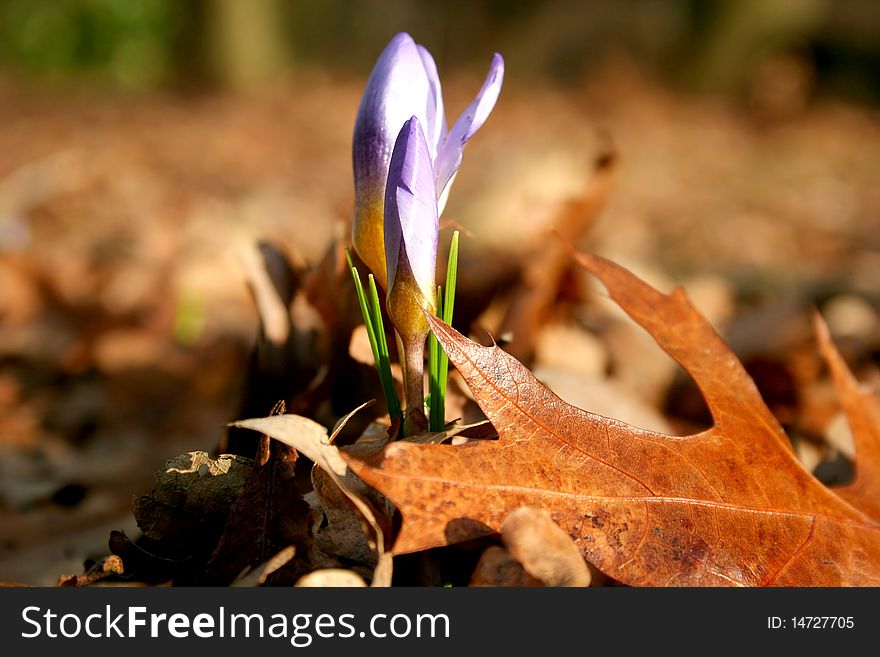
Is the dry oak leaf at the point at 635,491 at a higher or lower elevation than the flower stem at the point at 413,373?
lower

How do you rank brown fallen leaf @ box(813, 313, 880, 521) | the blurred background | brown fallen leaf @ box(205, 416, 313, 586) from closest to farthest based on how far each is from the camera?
brown fallen leaf @ box(205, 416, 313, 586)
brown fallen leaf @ box(813, 313, 880, 521)
the blurred background

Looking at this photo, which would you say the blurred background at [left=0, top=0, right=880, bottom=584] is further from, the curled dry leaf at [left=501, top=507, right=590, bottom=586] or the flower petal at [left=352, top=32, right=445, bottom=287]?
the curled dry leaf at [left=501, top=507, right=590, bottom=586]

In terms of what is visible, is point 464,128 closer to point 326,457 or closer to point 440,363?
point 440,363

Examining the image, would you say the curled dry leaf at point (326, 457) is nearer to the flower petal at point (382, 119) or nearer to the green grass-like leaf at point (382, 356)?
the green grass-like leaf at point (382, 356)

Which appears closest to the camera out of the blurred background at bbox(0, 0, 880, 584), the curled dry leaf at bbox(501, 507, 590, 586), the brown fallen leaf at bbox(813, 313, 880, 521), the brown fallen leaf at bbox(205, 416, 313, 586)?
the curled dry leaf at bbox(501, 507, 590, 586)

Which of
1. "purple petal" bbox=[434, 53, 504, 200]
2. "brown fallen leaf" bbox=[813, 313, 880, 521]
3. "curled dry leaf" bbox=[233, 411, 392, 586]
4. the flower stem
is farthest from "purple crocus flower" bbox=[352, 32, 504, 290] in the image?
"brown fallen leaf" bbox=[813, 313, 880, 521]

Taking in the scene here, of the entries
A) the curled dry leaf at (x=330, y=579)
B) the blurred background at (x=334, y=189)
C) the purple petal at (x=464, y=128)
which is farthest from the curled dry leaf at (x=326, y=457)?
the blurred background at (x=334, y=189)

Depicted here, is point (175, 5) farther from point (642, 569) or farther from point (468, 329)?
point (642, 569)
